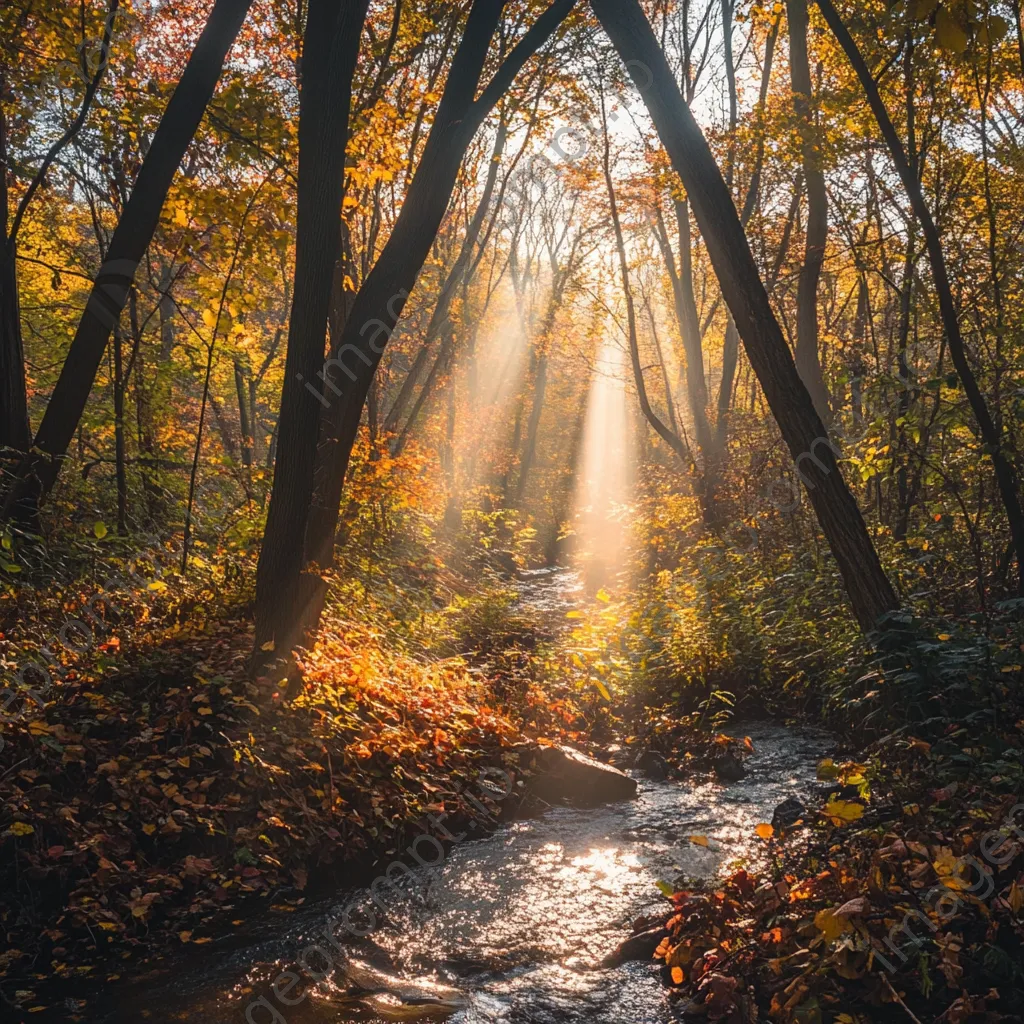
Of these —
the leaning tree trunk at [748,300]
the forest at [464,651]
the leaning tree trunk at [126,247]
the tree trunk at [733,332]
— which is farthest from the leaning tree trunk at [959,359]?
the tree trunk at [733,332]

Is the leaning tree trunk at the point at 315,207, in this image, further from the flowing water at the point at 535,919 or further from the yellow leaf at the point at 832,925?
the yellow leaf at the point at 832,925

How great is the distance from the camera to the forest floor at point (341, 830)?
11.1ft

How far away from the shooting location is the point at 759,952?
12.5 feet

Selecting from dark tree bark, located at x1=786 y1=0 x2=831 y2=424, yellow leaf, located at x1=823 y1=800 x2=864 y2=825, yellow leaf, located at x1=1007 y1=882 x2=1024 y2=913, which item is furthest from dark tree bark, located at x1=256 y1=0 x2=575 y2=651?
dark tree bark, located at x1=786 y1=0 x2=831 y2=424

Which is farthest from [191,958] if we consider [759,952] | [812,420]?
[812,420]

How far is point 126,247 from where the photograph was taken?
7016 mm

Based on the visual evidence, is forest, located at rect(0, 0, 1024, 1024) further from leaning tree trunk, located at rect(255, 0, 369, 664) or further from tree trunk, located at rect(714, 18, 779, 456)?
tree trunk, located at rect(714, 18, 779, 456)

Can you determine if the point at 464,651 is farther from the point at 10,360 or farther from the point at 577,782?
the point at 10,360

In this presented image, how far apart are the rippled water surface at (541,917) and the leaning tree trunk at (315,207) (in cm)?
302

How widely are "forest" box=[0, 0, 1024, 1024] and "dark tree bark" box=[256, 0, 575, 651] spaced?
0.11 ft

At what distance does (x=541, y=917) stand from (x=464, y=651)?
584cm

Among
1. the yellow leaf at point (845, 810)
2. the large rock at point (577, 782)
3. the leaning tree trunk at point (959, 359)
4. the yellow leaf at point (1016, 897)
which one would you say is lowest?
the large rock at point (577, 782)

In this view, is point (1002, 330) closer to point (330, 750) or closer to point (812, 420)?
point (812, 420)

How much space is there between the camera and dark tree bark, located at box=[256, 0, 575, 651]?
657cm
